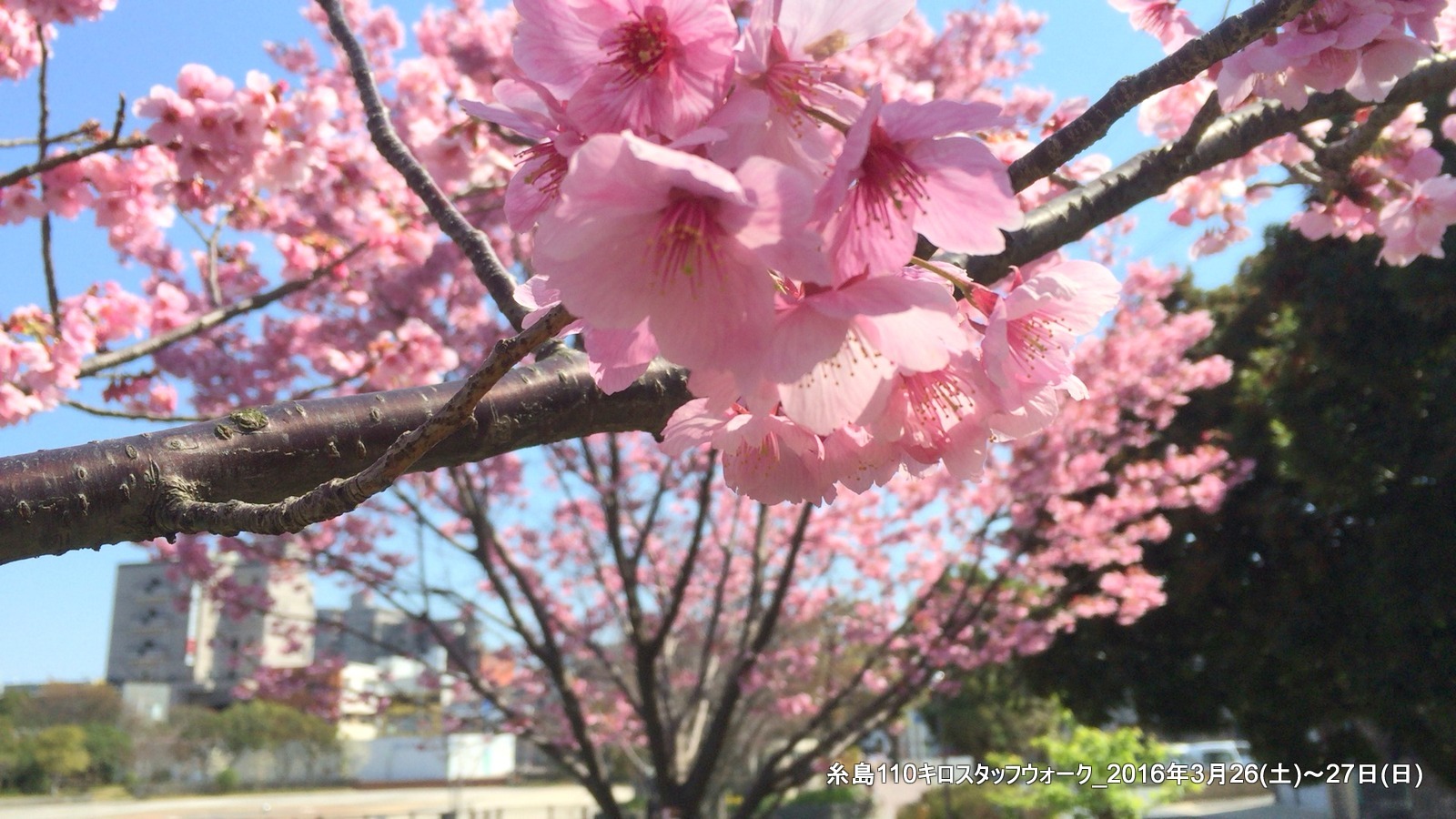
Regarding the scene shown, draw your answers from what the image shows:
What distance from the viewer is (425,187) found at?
1551 millimetres

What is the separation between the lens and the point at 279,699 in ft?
30.1

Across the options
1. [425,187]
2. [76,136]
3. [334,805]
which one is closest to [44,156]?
[76,136]

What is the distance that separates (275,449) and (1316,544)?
12.0m

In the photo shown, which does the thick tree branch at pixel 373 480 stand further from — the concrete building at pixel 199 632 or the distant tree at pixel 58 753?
the distant tree at pixel 58 753

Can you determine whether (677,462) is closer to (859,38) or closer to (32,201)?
(32,201)

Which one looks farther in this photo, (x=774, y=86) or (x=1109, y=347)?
(x=1109, y=347)

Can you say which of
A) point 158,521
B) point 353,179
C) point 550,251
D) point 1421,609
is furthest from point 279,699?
point 1421,609

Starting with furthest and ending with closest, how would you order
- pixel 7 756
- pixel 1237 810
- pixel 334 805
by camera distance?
pixel 7 756 → pixel 334 805 → pixel 1237 810

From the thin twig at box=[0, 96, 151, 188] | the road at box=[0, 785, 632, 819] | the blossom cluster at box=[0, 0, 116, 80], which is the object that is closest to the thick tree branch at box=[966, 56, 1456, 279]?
the thin twig at box=[0, 96, 151, 188]

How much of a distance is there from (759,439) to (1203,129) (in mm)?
1079

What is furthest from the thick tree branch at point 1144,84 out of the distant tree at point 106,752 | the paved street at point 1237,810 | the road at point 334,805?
the distant tree at point 106,752

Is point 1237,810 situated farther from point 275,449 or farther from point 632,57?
point 632,57

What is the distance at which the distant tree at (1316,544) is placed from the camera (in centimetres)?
857

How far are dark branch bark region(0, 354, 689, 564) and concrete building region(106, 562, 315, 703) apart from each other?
749 cm
